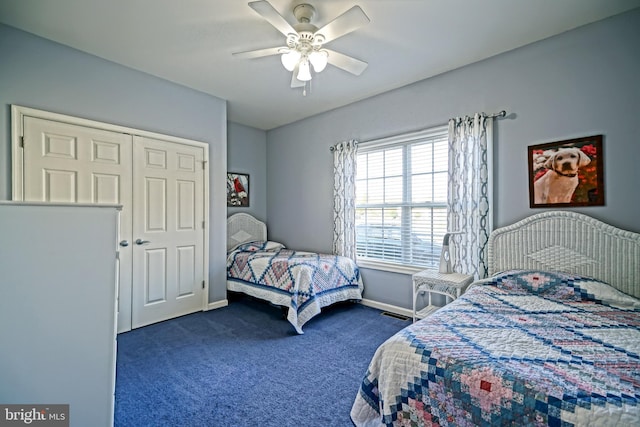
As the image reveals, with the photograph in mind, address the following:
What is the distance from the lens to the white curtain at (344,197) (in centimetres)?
388

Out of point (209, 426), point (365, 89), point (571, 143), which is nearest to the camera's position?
point (209, 426)

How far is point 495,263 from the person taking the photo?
8.89ft

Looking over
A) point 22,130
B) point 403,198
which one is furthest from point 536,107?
point 22,130

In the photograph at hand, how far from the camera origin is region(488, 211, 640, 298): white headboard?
211 centimetres

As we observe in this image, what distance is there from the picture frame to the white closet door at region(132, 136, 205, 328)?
0.98m

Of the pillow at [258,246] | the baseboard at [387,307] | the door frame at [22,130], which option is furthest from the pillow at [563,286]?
the door frame at [22,130]

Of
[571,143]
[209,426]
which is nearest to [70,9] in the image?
[209,426]

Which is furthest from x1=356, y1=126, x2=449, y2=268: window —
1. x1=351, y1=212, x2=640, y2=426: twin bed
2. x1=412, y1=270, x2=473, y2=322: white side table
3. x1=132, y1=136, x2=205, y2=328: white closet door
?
x1=132, y1=136, x2=205, y2=328: white closet door

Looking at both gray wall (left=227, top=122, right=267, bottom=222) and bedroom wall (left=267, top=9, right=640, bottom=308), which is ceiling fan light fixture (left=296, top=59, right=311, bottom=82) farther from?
gray wall (left=227, top=122, right=267, bottom=222)

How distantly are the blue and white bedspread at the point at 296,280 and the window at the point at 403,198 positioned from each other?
481 millimetres

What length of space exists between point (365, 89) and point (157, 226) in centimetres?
291

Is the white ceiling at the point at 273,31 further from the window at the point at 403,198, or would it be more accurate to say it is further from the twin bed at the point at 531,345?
the twin bed at the point at 531,345

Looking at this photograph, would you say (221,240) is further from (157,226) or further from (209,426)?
(209,426)

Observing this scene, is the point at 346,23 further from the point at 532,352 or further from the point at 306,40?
the point at 532,352
